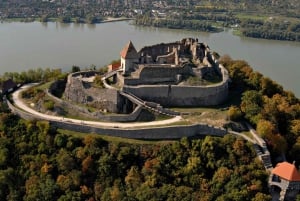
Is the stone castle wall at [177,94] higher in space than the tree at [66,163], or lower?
higher

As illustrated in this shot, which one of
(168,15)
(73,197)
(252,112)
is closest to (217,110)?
(252,112)

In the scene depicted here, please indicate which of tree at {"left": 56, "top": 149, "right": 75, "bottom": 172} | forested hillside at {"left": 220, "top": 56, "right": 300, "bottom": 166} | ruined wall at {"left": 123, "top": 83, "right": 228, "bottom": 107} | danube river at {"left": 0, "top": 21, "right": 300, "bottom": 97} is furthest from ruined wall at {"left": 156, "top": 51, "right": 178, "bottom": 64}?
danube river at {"left": 0, "top": 21, "right": 300, "bottom": 97}

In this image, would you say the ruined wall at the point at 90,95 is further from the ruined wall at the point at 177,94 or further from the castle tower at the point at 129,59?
the castle tower at the point at 129,59

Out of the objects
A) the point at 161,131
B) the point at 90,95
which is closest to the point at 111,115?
the point at 90,95

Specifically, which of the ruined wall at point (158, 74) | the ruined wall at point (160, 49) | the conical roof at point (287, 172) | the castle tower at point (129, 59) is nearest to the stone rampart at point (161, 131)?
the conical roof at point (287, 172)

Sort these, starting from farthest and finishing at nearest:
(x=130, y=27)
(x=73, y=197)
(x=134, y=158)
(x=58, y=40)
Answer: (x=130, y=27) < (x=58, y=40) < (x=134, y=158) < (x=73, y=197)

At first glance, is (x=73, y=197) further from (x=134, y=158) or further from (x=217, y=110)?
(x=217, y=110)
